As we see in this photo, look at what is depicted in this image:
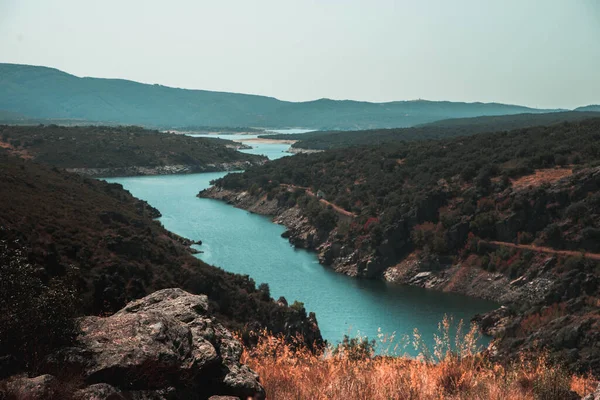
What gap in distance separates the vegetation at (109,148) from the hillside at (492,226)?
73.2 metres

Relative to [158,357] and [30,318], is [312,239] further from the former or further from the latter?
[30,318]

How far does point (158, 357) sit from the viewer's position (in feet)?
20.9

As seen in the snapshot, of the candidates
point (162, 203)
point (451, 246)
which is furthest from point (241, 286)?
point (162, 203)

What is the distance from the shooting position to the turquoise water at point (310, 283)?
43.7m

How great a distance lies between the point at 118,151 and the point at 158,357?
516 ft

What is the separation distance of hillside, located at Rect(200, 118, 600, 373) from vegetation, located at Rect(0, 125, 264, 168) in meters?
73.2

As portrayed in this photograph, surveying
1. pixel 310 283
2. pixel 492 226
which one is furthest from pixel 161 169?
pixel 492 226

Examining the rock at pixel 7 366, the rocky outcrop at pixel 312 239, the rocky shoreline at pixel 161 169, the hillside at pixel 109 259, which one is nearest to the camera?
the rock at pixel 7 366

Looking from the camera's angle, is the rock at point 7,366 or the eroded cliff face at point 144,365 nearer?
the eroded cliff face at point 144,365

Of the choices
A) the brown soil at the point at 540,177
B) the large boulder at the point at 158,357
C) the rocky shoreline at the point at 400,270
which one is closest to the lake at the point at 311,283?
the rocky shoreline at the point at 400,270

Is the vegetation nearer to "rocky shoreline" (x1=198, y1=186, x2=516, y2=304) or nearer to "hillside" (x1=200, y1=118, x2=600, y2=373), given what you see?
"hillside" (x1=200, y1=118, x2=600, y2=373)

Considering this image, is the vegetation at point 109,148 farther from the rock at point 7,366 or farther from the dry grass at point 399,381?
the rock at point 7,366

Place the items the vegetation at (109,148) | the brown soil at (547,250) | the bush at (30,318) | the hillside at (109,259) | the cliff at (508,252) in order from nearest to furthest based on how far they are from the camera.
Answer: the bush at (30,318), the hillside at (109,259), the cliff at (508,252), the brown soil at (547,250), the vegetation at (109,148)

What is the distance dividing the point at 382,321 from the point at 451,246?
16773 millimetres
